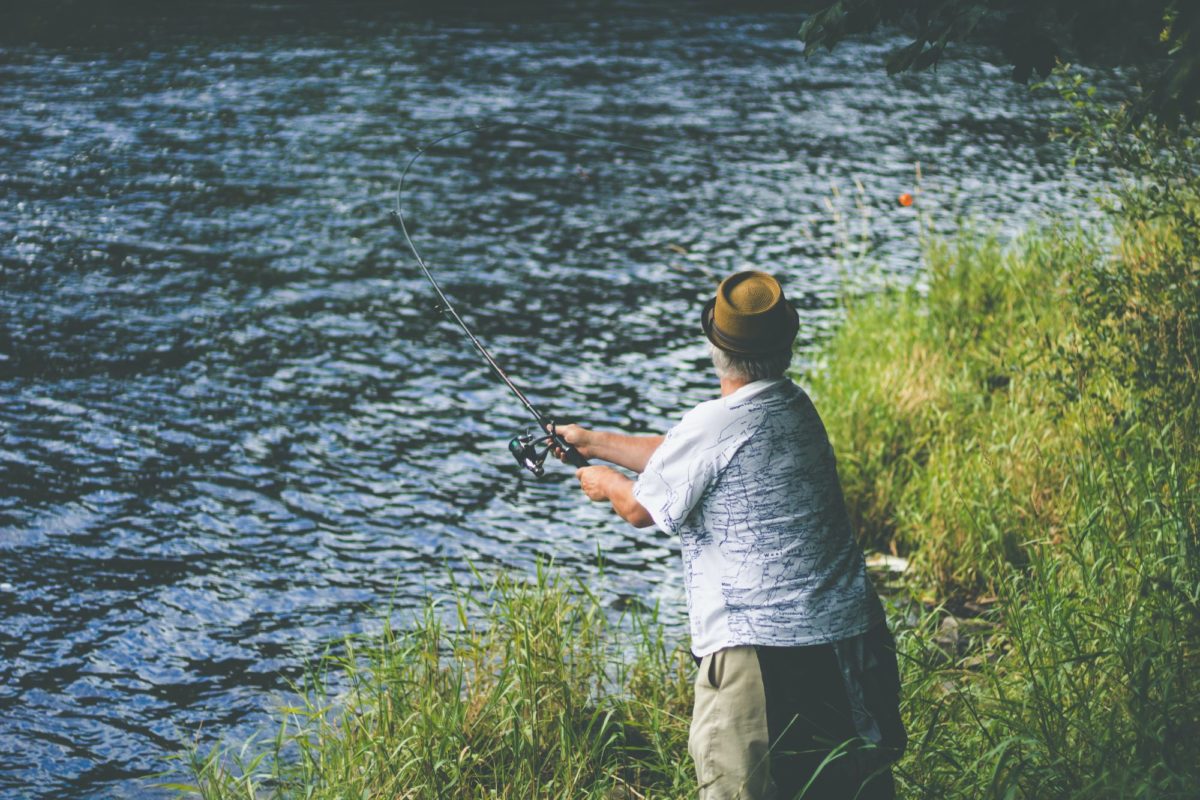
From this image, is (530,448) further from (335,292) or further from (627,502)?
(335,292)

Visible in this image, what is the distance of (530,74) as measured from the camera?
20016 millimetres

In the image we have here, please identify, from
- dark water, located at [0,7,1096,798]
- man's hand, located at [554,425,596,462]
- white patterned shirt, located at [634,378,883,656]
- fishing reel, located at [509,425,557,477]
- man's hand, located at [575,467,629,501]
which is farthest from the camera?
dark water, located at [0,7,1096,798]

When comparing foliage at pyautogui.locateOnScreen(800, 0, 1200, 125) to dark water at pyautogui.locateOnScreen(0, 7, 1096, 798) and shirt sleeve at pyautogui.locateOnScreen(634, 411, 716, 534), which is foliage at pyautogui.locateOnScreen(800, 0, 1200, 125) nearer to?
shirt sleeve at pyautogui.locateOnScreen(634, 411, 716, 534)

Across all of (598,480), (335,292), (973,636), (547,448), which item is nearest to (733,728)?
(598,480)

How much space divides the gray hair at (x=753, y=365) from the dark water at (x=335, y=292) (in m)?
2.26

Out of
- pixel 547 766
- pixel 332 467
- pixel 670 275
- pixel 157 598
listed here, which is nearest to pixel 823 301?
pixel 670 275

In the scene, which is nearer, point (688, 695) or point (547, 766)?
point (547, 766)

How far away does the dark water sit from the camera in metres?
6.78

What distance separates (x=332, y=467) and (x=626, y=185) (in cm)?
785

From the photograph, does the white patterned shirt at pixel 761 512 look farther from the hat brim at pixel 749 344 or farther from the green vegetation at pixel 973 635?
the green vegetation at pixel 973 635

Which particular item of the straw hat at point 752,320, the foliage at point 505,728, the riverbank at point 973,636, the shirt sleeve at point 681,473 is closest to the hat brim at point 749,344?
the straw hat at point 752,320

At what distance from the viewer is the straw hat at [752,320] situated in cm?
329

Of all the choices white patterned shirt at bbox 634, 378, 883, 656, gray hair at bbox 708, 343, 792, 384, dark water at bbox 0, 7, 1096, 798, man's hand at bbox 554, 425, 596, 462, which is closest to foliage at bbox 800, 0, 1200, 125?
gray hair at bbox 708, 343, 792, 384

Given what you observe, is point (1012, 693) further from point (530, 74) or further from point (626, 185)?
point (530, 74)
